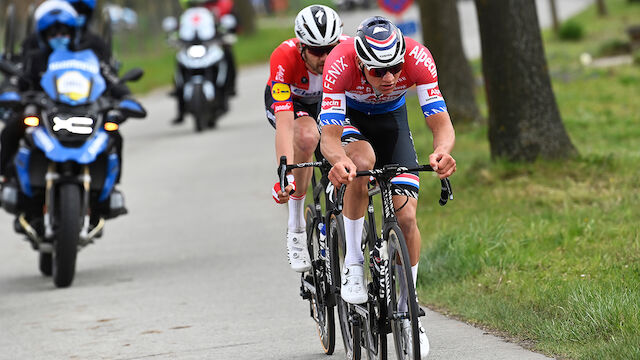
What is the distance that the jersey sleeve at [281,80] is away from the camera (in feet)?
25.3

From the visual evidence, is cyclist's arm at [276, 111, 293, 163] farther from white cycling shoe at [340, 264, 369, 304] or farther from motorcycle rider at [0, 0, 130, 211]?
motorcycle rider at [0, 0, 130, 211]

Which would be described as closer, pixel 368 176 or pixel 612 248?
pixel 368 176

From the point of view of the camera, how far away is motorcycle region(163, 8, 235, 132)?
21.8 m

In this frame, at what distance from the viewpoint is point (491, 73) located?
12.8 metres

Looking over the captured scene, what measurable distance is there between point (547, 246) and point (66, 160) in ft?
12.5

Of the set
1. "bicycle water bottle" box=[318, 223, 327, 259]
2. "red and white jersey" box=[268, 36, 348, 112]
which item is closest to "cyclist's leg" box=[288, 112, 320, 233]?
"red and white jersey" box=[268, 36, 348, 112]

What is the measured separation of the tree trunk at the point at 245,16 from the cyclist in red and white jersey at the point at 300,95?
43.4 meters

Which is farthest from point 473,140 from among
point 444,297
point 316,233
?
point 316,233

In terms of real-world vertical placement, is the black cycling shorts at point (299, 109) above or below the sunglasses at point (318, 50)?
below

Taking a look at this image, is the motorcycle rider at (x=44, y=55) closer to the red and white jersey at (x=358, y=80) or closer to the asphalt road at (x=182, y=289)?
the asphalt road at (x=182, y=289)

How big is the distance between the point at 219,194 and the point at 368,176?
9.40m

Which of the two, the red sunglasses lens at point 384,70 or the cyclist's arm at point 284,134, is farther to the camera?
the cyclist's arm at point 284,134

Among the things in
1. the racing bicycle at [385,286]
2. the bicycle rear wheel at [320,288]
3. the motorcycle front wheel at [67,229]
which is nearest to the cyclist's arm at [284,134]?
the bicycle rear wheel at [320,288]

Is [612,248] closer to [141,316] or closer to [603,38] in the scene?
[141,316]
